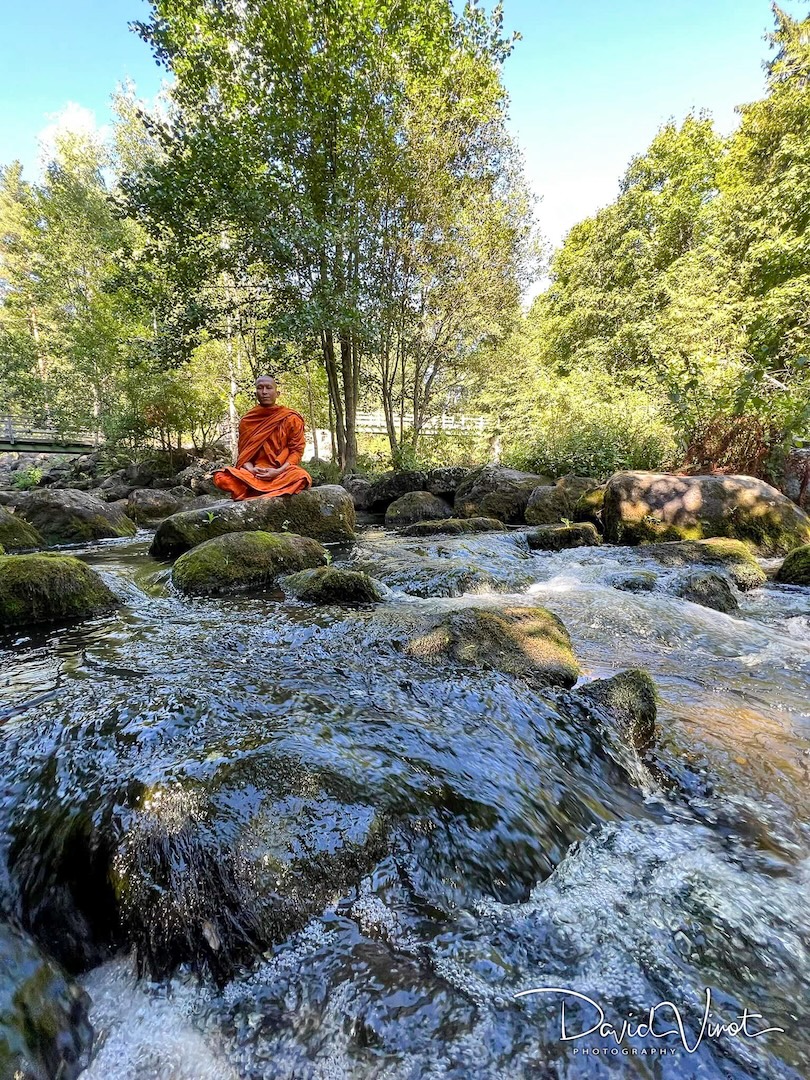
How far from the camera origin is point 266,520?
6.98 meters

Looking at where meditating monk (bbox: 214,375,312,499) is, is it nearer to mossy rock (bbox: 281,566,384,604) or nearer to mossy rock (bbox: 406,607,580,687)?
mossy rock (bbox: 281,566,384,604)

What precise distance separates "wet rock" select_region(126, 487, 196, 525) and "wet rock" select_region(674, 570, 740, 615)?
10298mm

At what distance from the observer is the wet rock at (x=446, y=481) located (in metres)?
14.0

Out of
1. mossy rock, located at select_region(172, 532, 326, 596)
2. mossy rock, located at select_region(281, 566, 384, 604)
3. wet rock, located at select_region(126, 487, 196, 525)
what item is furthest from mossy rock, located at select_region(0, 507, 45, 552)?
mossy rock, located at select_region(281, 566, 384, 604)

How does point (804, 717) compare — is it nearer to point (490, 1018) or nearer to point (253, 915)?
point (490, 1018)

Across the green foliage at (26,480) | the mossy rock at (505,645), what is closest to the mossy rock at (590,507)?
the mossy rock at (505,645)

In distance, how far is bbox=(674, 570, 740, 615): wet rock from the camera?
5.03 meters

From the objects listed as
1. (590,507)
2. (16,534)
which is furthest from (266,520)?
(590,507)

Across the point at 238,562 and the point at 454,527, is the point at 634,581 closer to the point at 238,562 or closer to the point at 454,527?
the point at 454,527

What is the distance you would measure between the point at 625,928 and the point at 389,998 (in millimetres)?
824

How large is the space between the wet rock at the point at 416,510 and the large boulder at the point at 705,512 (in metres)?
5.15

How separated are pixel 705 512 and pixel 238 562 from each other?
696cm

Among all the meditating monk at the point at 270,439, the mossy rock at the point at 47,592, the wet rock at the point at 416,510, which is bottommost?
the wet rock at the point at 416,510

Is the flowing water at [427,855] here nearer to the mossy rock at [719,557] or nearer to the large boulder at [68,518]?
the mossy rock at [719,557]
